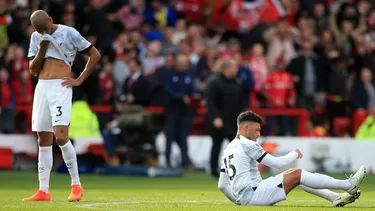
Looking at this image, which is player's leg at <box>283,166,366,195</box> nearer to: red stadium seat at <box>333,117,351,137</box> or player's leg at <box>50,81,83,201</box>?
player's leg at <box>50,81,83,201</box>

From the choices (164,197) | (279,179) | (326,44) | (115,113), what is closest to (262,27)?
(326,44)

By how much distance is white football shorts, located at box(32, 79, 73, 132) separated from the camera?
1530 cm

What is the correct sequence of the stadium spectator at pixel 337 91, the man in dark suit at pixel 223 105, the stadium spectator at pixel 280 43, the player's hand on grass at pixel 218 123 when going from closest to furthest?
the player's hand on grass at pixel 218 123, the man in dark suit at pixel 223 105, the stadium spectator at pixel 337 91, the stadium spectator at pixel 280 43

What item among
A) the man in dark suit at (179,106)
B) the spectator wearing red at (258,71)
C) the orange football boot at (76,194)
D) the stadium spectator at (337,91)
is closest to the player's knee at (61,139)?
the orange football boot at (76,194)

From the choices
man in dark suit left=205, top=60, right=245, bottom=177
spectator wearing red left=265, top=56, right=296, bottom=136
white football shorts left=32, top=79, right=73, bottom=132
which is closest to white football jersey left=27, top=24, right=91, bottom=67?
white football shorts left=32, top=79, right=73, bottom=132

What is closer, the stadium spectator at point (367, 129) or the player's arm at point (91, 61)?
the player's arm at point (91, 61)

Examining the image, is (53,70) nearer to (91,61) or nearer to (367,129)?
(91,61)

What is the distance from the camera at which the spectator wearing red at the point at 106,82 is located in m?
27.8

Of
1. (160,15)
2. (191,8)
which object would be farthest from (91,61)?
(191,8)

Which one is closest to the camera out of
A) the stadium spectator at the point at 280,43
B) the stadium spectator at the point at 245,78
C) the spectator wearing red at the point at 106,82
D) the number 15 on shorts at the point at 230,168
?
the number 15 on shorts at the point at 230,168

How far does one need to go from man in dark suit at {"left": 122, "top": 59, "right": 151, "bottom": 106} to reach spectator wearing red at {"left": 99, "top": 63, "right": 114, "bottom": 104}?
0.68 m

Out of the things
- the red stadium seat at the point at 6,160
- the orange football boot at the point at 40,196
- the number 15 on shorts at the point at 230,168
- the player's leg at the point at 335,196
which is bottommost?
the red stadium seat at the point at 6,160

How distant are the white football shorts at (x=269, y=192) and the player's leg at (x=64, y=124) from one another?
2555 mm

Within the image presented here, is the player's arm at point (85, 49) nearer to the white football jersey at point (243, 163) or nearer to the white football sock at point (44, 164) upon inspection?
the white football sock at point (44, 164)
